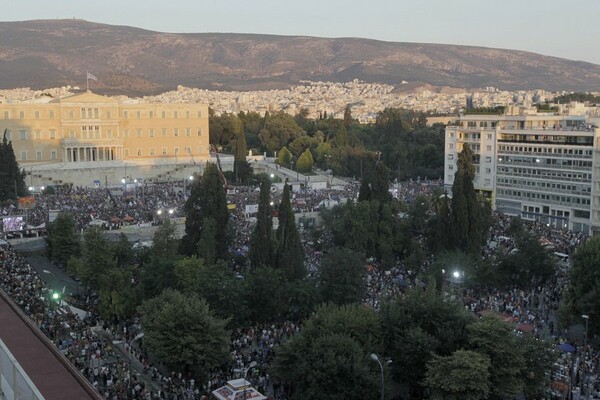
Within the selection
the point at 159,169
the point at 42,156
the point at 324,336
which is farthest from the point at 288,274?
the point at 42,156

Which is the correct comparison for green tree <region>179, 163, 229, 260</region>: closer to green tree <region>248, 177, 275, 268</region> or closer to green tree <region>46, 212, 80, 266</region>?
green tree <region>248, 177, 275, 268</region>

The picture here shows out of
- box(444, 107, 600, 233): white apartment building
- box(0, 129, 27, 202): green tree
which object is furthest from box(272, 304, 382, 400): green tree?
box(0, 129, 27, 202): green tree

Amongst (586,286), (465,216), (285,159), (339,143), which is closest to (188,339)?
(586,286)

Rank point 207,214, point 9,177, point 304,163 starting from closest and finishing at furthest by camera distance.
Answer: point 207,214 < point 9,177 < point 304,163

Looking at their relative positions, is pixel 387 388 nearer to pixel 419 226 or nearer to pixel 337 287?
pixel 337 287

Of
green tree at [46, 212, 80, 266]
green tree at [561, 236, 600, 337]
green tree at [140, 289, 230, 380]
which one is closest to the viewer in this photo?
green tree at [140, 289, 230, 380]

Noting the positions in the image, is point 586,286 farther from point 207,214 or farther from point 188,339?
point 207,214
